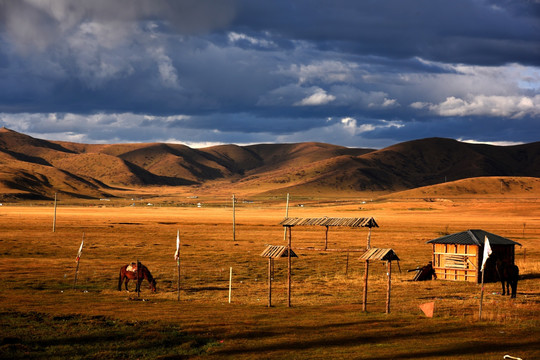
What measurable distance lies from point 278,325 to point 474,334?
25.3 feet

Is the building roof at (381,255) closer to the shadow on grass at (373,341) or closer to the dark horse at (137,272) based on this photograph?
the shadow on grass at (373,341)

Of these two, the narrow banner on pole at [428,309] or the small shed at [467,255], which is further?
the small shed at [467,255]

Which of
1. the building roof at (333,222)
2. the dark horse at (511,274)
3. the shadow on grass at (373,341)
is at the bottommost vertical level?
the shadow on grass at (373,341)

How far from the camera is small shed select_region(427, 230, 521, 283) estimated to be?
41366 millimetres

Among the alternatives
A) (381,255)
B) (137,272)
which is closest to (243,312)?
(381,255)

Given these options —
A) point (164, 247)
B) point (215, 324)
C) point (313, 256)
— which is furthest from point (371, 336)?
point (164, 247)

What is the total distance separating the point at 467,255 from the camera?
42000 mm

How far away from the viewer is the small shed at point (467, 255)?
41366 millimetres

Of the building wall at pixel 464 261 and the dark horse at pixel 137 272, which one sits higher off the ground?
the building wall at pixel 464 261

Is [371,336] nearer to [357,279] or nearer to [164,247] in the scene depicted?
[357,279]

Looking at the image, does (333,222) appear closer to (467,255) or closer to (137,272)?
(137,272)

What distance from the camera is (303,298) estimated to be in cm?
3378

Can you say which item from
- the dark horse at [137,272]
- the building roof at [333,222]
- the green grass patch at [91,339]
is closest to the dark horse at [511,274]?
the building roof at [333,222]

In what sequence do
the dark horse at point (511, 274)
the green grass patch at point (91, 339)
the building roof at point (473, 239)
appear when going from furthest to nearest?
the building roof at point (473, 239), the dark horse at point (511, 274), the green grass patch at point (91, 339)
